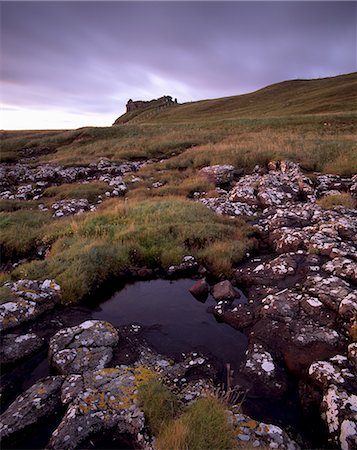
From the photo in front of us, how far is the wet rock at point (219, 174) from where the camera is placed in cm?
1686

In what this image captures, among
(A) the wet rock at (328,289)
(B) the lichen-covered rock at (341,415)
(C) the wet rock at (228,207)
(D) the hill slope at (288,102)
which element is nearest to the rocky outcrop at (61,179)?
(C) the wet rock at (228,207)

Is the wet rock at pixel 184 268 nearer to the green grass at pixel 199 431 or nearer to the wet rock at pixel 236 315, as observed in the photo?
the wet rock at pixel 236 315

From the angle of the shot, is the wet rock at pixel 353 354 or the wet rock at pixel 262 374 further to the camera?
the wet rock at pixel 353 354

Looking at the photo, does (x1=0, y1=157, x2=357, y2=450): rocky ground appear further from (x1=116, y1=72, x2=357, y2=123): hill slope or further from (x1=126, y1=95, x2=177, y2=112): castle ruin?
(x1=126, y1=95, x2=177, y2=112): castle ruin

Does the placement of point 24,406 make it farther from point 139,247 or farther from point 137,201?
point 137,201

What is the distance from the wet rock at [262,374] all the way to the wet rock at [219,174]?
38.7ft

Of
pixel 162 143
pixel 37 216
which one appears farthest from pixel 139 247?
pixel 162 143

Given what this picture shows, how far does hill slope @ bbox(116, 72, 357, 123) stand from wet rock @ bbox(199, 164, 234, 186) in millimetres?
34166

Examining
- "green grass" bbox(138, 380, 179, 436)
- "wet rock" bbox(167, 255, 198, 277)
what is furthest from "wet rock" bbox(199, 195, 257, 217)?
"green grass" bbox(138, 380, 179, 436)

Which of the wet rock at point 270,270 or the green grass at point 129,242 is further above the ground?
the green grass at point 129,242

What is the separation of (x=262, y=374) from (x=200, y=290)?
295 centimetres

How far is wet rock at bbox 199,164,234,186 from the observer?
16.9 meters

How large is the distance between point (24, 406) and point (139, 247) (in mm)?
5489

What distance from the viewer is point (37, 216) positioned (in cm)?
1327
